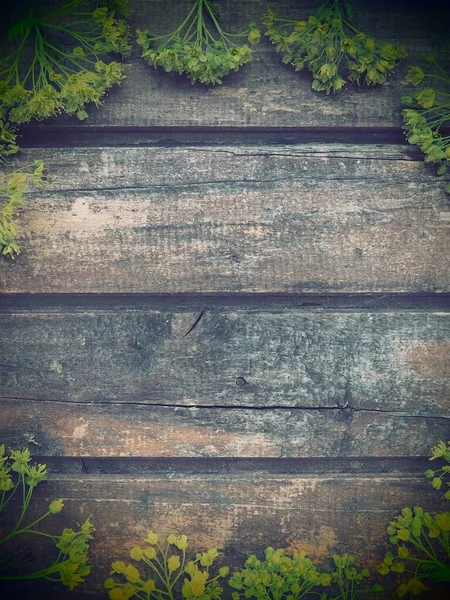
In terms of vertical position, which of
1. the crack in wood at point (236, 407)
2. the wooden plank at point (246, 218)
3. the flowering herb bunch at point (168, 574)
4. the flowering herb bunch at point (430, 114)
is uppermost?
the flowering herb bunch at point (430, 114)

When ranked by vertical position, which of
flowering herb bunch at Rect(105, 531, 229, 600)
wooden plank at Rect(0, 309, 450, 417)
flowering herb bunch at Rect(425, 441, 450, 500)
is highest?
wooden plank at Rect(0, 309, 450, 417)

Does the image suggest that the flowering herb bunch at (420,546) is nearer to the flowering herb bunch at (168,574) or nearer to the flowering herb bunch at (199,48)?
the flowering herb bunch at (168,574)

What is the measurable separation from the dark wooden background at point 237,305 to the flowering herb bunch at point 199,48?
2.0 inches

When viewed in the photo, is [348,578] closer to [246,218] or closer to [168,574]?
[168,574]

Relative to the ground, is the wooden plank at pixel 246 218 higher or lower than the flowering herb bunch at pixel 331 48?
lower

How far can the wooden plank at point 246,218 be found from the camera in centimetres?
141

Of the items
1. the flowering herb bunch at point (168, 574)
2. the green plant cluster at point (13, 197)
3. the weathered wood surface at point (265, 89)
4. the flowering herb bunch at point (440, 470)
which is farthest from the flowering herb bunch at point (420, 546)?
the green plant cluster at point (13, 197)

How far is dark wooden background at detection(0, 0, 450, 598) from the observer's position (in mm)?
1414

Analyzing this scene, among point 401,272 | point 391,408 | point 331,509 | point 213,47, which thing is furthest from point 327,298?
point 213,47

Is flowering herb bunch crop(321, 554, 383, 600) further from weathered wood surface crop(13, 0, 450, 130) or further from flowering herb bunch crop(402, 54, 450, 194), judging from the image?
weathered wood surface crop(13, 0, 450, 130)

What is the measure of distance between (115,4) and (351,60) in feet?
2.07

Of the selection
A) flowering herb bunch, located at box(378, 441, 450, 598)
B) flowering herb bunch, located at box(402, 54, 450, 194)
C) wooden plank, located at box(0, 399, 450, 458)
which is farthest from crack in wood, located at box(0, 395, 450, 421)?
flowering herb bunch, located at box(402, 54, 450, 194)

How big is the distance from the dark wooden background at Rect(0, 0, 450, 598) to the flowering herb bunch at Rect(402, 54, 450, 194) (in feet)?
0.12

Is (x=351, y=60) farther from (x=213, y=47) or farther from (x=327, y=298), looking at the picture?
(x=327, y=298)
